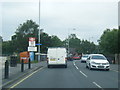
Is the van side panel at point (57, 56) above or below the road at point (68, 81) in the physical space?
above

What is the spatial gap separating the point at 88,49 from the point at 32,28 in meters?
43.8

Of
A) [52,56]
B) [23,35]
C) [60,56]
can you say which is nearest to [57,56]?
[60,56]

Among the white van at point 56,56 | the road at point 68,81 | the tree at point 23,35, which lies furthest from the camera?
the tree at point 23,35

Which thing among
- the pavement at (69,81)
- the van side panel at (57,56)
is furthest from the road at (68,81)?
Answer: the van side panel at (57,56)

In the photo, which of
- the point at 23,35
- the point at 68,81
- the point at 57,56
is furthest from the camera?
the point at 23,35

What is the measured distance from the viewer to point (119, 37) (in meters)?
51.1

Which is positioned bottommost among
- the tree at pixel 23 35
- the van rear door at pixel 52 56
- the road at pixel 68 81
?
the road at pixel 68 81

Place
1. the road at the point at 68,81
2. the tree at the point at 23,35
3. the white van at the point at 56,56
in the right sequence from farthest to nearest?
the tree at the point at 23,35, the white van at the point at 56,56, the road at the point at 68,81

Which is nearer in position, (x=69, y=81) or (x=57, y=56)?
(x=69, y=81)

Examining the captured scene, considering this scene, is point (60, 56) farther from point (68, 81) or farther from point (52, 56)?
point (68, 81)

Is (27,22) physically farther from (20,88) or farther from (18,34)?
(20,88)

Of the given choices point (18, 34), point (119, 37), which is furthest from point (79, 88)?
point (18, 34)

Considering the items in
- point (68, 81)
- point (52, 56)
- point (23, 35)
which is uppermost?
point (23, 35)

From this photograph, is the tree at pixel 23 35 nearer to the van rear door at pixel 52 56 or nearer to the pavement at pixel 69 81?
the van rear door at pixel 52 56
